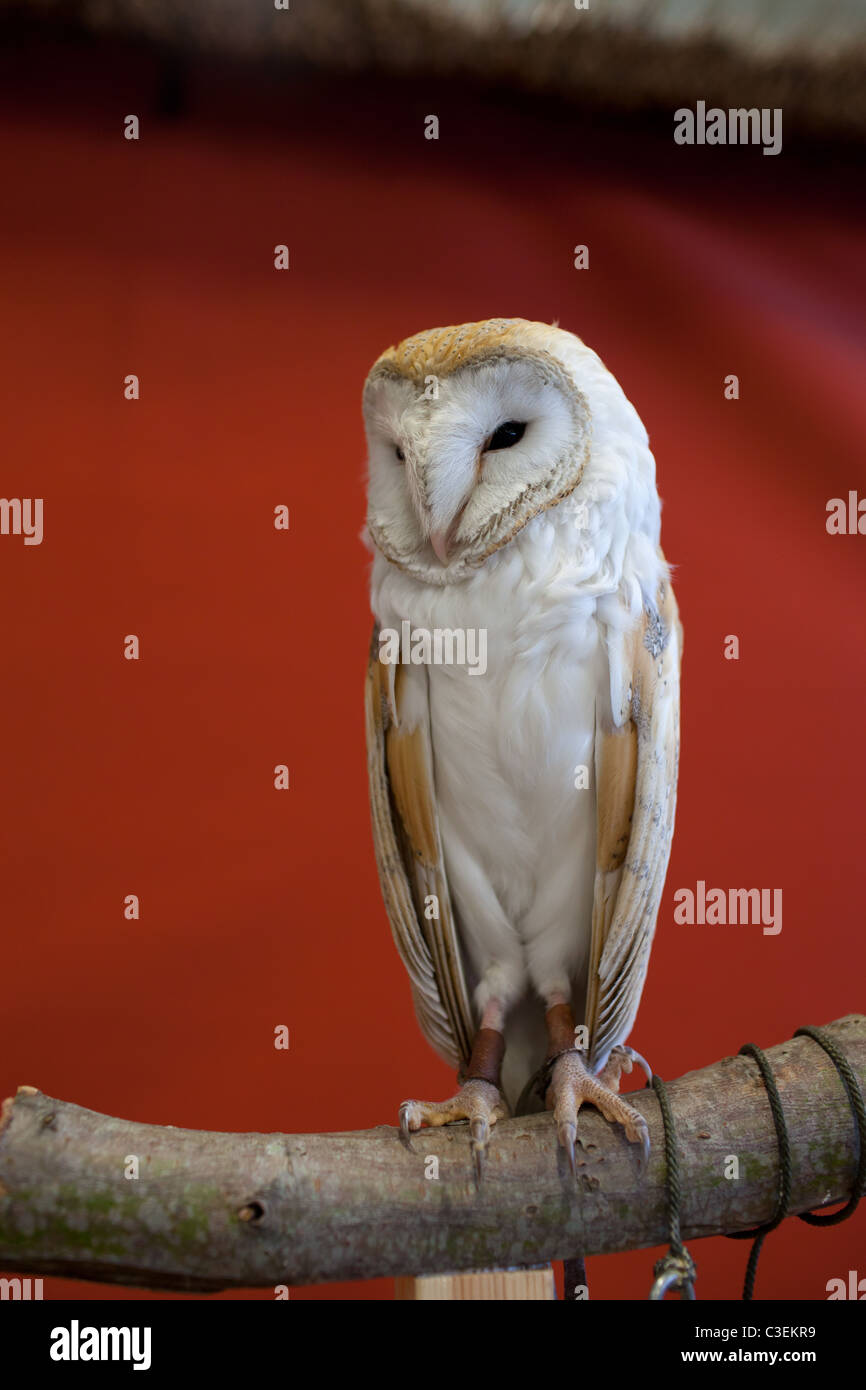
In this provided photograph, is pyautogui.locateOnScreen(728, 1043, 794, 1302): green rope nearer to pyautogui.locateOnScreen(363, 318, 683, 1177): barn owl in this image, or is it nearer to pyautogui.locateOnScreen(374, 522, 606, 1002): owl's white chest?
pyautogui.locateOnScreen(363, 318, 683, 1177): barn owl

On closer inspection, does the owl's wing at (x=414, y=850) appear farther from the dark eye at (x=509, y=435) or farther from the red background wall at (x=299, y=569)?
the red background wall at (x=299, y=569)

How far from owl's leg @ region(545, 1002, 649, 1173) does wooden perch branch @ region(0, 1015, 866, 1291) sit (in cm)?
1

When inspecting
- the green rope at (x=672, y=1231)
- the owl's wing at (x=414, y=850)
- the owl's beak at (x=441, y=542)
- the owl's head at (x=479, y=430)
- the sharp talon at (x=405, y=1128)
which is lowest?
the green rope at (x=672, y=1231)

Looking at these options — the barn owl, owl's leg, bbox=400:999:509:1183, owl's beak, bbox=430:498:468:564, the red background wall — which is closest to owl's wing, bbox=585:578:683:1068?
the barn owl

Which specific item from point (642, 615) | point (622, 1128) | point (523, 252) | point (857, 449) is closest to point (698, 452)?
point (857, 449)

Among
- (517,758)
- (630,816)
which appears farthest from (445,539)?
(630,816)

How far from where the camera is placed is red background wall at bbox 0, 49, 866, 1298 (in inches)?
73.0

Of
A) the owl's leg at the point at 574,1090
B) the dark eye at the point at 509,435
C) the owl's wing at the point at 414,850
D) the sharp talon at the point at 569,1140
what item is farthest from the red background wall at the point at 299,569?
the sharp talon at the point at 569,1140

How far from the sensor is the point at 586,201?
2035mm

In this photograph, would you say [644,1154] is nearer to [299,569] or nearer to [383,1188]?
[383,1188]

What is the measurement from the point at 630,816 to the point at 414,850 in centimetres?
27

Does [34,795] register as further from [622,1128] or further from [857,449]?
[857,449]

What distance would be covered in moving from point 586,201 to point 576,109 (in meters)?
0.16

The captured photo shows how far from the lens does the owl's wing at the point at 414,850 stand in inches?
53.4
